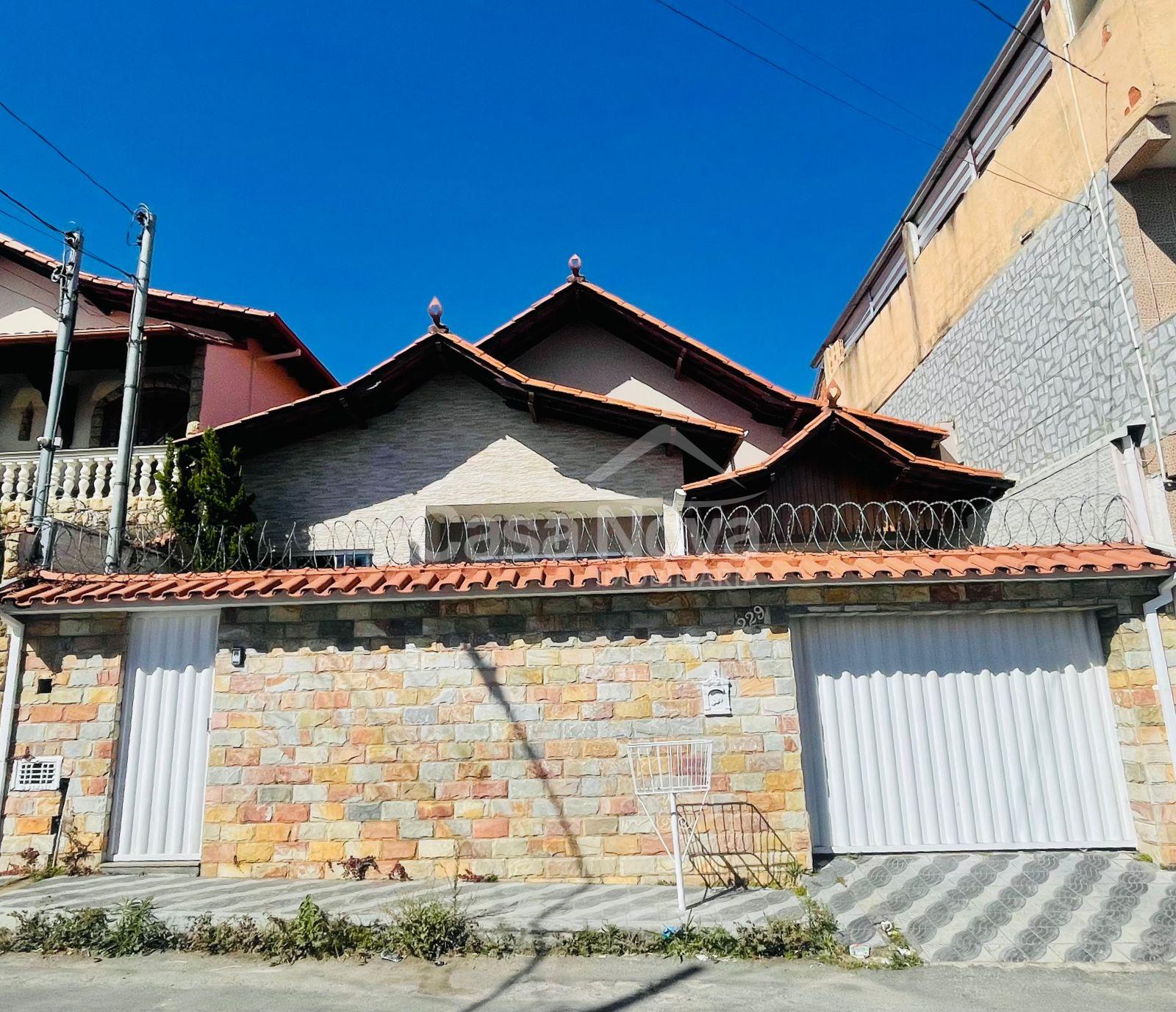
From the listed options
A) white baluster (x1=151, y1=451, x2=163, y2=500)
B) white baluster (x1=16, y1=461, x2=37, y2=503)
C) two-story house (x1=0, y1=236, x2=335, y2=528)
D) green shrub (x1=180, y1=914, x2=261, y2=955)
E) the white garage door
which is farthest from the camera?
two-story house (x1=0, y1=236, x2=335, y2=528)

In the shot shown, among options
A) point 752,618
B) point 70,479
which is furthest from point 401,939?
point 70,479

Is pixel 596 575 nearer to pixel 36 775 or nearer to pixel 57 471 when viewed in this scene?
pixel 36 775

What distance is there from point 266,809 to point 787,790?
4.50 meters

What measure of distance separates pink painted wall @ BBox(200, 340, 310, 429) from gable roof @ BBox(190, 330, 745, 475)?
86.0 inches

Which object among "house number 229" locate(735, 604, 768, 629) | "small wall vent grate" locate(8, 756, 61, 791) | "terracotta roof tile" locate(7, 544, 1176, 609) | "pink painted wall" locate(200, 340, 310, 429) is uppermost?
"pink painted wall" locate(200, 340, 310, 429)

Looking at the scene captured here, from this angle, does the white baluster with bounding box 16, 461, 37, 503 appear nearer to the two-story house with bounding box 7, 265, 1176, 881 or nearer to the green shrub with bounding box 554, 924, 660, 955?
the two-story house with bounding box 7, 265, 1176, 881

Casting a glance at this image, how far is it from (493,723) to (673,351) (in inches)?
288

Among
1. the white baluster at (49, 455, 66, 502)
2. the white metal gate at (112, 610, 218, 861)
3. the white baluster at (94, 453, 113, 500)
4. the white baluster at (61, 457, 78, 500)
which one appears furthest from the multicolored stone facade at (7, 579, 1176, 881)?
the white baluster at (49, 455, 66, 502)

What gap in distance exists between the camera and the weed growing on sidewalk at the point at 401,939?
5078 mm

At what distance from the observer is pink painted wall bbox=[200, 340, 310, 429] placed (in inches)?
496

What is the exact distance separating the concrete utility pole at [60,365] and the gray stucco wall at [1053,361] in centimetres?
1192

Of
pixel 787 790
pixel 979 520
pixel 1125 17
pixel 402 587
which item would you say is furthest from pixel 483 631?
pixel 1125 17

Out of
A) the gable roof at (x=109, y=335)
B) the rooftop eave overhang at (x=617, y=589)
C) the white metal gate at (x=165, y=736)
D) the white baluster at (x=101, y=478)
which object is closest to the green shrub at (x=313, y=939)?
the white metal gate at (x=165, y=736)

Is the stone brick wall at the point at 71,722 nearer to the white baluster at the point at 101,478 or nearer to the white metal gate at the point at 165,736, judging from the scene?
the white metal gate at the point at 165,736
